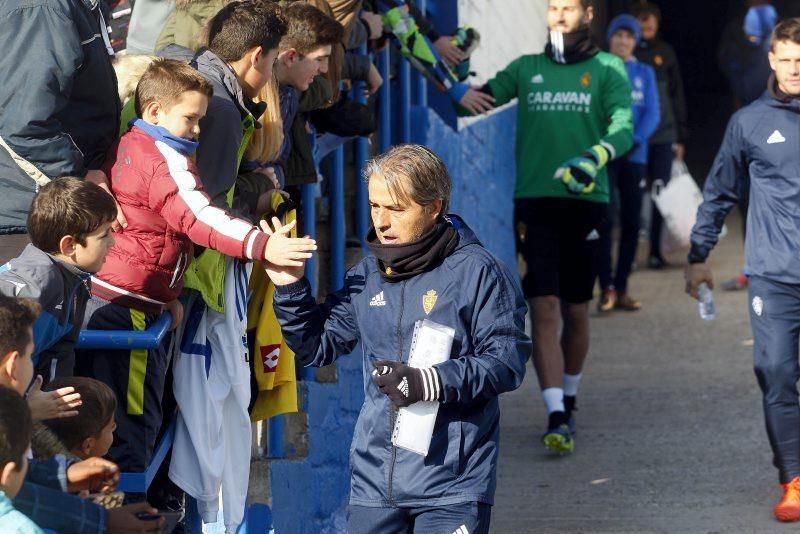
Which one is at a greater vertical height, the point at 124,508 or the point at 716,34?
the point at 124,508

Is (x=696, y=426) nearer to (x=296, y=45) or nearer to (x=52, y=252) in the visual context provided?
(x=296, y=45)

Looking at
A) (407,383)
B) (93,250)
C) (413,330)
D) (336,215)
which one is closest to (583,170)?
(336,215)

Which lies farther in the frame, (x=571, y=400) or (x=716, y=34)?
(x=716, y=34)

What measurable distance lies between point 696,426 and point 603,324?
2.83 m

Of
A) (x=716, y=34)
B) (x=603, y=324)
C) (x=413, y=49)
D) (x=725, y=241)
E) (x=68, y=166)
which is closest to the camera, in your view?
(x=68, y=166)

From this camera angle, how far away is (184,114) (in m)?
4.33

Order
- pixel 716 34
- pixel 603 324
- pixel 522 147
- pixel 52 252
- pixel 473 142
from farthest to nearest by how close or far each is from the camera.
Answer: pixel 716 34 < pixel 603 324 < pixel 473 142 < pixel 522 147 < pixel 52 252

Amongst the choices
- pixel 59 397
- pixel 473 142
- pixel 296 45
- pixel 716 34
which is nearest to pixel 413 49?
pixel 296 45

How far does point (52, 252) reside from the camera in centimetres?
387

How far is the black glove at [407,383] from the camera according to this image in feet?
12.4

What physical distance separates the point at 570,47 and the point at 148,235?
141 inches

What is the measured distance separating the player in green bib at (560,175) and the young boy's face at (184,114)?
3130 millimetres

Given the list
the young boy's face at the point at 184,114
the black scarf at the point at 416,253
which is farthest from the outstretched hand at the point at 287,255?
the young boy's face at the point at 184,114

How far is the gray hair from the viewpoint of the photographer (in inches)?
158
